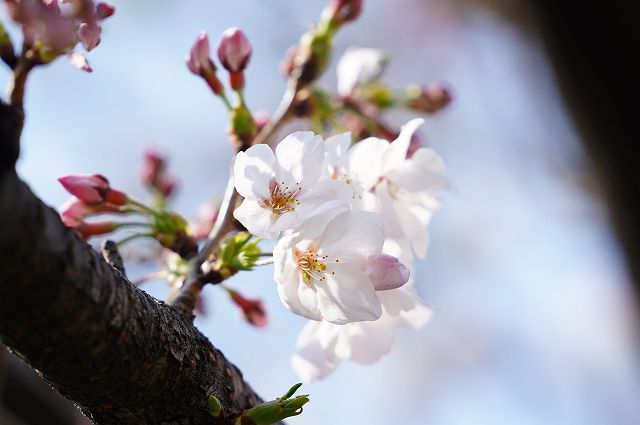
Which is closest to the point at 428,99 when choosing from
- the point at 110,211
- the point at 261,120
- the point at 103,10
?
the point at 261,120

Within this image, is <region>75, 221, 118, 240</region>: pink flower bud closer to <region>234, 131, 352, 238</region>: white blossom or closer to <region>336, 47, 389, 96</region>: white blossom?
<region>234, 131, 352, 238</region>: white blossom

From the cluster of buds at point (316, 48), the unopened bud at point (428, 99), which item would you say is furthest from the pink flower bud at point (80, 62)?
the unopened bud at point (428, 99)

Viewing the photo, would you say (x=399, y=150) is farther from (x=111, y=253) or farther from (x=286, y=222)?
(x=111, y=253)

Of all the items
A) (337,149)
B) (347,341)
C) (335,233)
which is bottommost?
(347,341)

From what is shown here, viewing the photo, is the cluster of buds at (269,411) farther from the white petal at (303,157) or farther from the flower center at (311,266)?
the white petal at (303,157)

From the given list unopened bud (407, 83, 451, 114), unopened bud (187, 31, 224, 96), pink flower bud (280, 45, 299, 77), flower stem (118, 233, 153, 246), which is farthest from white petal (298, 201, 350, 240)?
unopened bud (407, 83, 451, 114)

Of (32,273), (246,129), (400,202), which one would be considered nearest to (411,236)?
(400,202)

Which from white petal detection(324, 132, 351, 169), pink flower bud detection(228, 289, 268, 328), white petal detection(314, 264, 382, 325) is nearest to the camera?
white petal detection(314, 264, 382, 325)
